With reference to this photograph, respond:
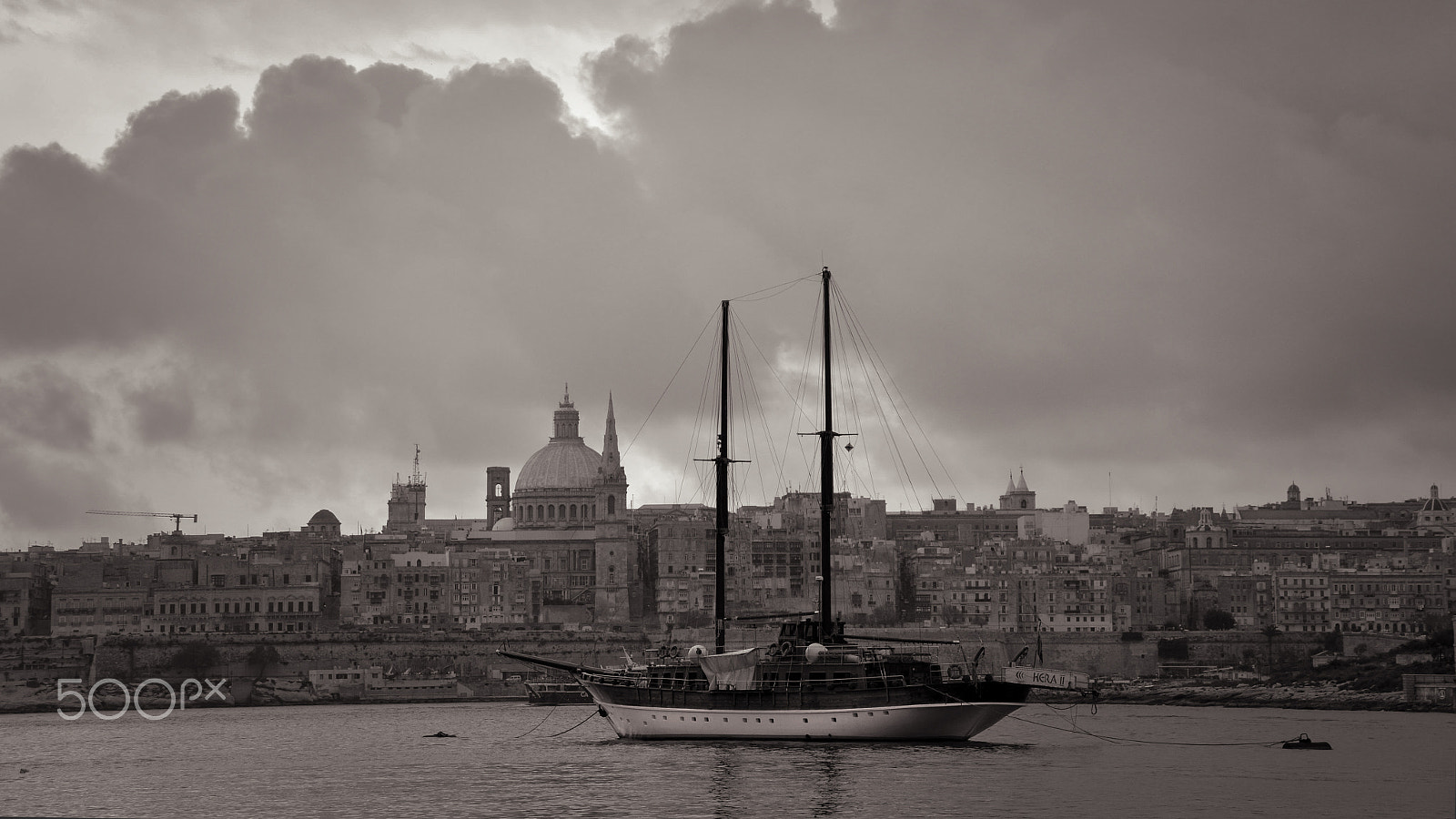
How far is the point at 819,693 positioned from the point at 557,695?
37.6m

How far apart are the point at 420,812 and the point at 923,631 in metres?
71.3

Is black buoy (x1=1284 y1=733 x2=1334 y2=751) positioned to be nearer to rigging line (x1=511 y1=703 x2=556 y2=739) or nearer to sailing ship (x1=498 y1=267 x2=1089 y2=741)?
sailing ship (x1=498 y1=267 x2=1089 y2=741)

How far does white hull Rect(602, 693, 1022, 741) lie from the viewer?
2190 inches

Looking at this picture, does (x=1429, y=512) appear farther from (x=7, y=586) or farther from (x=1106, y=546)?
(x=7, y=586)

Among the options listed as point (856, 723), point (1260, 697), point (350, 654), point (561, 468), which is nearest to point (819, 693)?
point (856, 723)

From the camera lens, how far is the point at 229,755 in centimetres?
5762

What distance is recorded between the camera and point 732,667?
57812 millimetres

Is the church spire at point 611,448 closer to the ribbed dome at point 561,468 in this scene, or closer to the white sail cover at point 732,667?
the ribbed dome at point 561,468

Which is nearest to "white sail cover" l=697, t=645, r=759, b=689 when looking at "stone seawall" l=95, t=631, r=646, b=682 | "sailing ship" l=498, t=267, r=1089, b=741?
"sailing ship" l=498, t=267, r=1089, b=741

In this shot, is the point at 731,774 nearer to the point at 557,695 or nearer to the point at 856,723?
the point at 856,723

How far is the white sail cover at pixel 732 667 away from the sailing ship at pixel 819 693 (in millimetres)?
24

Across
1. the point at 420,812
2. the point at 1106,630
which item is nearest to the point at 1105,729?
the point at 420,812

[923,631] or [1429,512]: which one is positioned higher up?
[1429,512]

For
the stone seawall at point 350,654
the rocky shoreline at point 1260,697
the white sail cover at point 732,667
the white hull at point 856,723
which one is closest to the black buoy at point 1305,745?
the white hull at point 856,723
